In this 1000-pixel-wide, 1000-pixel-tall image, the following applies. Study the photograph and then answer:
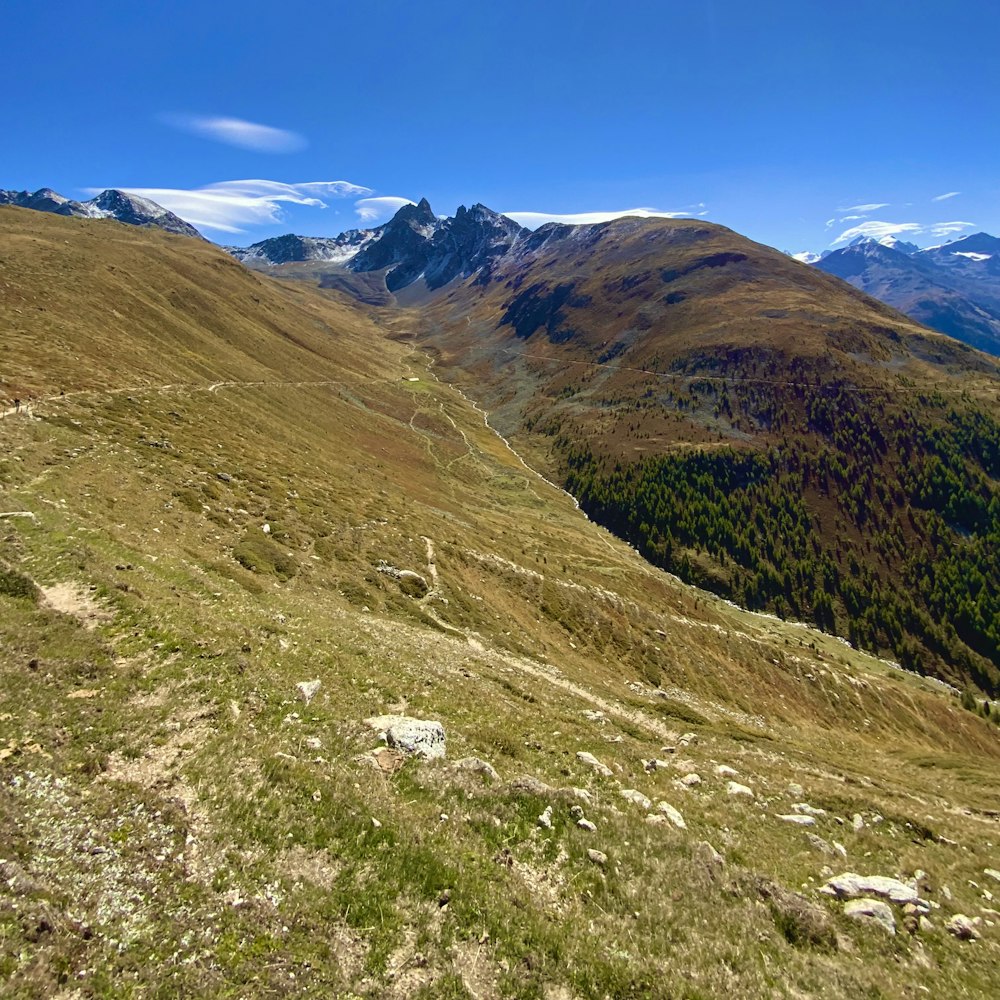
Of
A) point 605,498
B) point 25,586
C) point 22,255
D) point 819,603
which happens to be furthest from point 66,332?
point 819,603

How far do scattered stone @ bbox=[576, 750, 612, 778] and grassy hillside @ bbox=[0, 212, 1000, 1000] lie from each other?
46 cm

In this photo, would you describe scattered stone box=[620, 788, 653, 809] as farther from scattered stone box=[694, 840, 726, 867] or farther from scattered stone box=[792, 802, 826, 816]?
scattered stone box=[792, 802, 826, 816]

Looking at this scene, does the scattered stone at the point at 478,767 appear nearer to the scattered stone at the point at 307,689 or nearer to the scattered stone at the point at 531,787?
the scattered stone at the point at 531,787

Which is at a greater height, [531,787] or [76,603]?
[76,603]

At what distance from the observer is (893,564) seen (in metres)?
112

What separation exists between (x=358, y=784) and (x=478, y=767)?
13.6 feet

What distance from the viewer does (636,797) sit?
1861cm

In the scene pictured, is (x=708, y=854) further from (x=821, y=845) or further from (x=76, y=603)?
(x=76, y=603)

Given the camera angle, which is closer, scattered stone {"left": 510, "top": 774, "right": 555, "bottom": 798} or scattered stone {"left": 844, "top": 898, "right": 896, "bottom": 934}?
scattered stone {"left": 844, "top": 898, "right": 896, "bottom": 934}

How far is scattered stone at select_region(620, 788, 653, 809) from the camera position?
59.8 ft

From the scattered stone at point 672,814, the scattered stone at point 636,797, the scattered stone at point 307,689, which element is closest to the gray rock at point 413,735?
the scattered stone at point 307,689

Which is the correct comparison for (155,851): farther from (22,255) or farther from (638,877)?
(22,255)

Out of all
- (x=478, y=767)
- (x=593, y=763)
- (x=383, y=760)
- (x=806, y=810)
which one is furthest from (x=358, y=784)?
(x=806, y=810)

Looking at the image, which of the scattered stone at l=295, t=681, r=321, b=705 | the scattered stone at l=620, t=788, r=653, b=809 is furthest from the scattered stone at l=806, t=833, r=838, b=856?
the scattered stone at l=295, t=681, r=321, b=705
